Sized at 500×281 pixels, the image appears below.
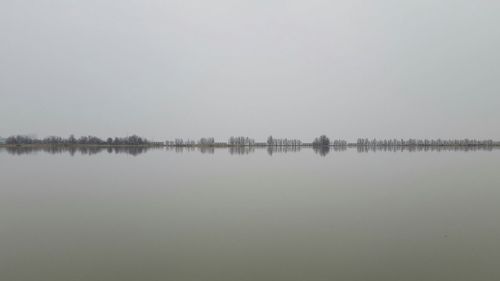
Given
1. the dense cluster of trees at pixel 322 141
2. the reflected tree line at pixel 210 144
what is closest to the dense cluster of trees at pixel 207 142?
the reflected tree line at pixel 210 144

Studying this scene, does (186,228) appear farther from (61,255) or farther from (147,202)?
(147,202)

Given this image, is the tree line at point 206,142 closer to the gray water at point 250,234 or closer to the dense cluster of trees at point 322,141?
the dense cluster of trees at point 322,141

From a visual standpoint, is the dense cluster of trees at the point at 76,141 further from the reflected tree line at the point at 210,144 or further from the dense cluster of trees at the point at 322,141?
the dense cluster of trees at the point at 322,141

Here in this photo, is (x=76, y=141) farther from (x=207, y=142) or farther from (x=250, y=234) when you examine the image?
(x=250, y=234)

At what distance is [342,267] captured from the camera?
493cm

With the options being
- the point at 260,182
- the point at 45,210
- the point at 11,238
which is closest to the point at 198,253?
the point at 11,238

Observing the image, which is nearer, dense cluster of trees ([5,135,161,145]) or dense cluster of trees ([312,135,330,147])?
dense cluster of trees ([5,135,161,145])

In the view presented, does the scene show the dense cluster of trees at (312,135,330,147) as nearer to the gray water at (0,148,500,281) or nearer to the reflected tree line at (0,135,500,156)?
the reflected tree line at (0,135,500,156)

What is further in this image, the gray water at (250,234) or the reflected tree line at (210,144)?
the reflected tree line at (210,144)

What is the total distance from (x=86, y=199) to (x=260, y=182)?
7.79 metres

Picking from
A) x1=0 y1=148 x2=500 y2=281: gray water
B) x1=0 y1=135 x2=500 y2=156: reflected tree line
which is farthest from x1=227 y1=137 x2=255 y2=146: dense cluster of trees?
x1=0 y1=148 x2=500 y2=281: gray water

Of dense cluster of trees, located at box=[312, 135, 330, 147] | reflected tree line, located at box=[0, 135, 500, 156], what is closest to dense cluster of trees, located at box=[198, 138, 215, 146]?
reflected tree line, located at box=[0, 135, 500, 156]

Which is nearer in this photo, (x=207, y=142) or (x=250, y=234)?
(x=250, y=234)

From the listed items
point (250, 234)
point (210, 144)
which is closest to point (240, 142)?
point (210, 144)
